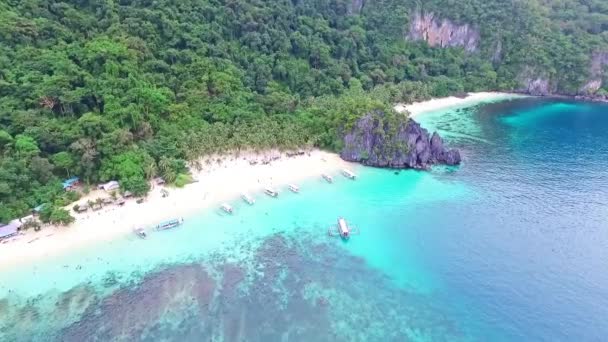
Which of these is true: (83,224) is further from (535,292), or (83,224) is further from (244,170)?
(535,292)

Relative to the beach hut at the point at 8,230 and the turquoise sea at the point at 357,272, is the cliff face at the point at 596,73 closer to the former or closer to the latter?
the turquoise sea at the point at 357,272

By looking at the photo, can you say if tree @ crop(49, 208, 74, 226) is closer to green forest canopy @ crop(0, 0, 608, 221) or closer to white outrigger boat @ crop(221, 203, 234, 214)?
green forest canopy @ crop(0, 0, 608, 221)

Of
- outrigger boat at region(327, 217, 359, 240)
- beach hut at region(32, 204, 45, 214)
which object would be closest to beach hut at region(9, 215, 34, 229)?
beach hut at region(32, 204, 45, 214)

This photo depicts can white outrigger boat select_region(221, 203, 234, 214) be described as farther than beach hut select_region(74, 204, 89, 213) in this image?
Yes

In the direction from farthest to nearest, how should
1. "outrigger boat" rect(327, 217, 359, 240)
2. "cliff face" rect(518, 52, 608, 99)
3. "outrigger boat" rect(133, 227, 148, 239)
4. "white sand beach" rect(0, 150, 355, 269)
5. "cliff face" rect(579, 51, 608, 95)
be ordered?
1. "cliff face" rect(518, 52, 608, 99)
2. "cliff face" rect(579, 51, 608, 95)
3. "outrigger boat" rect(327, 217, 359, 240)
4. "outrigger boat" rect(133, 227, 148, 239)
5. "white sand beach" rect(0, 150, 355, 269)

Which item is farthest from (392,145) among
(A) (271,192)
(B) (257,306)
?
(B) (257,306)

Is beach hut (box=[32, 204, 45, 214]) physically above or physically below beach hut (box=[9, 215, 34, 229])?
above

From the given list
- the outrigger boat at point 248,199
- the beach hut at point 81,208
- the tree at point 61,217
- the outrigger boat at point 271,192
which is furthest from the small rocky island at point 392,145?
the tree at point 61,217
